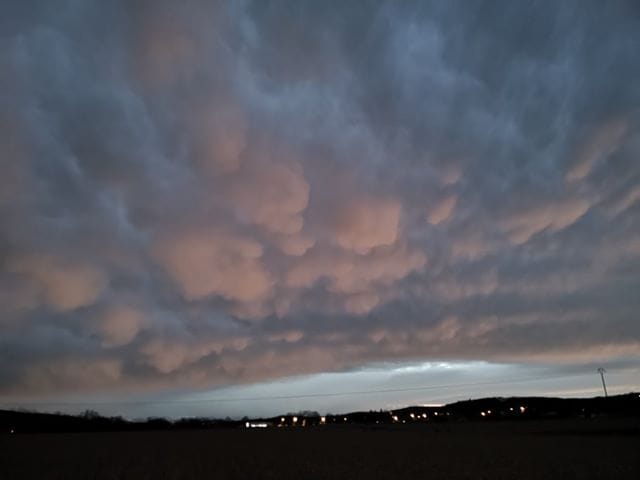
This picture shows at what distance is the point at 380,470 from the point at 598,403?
194 m

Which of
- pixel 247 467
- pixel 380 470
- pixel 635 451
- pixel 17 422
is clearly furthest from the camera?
pixel 17 422

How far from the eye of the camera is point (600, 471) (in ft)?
90.6

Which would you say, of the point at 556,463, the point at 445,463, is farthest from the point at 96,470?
the point at 556,463

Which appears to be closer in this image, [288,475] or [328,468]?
[288,475]

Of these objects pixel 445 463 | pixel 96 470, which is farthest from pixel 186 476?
pixel 445 463

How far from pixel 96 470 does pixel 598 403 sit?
20192 centimetres

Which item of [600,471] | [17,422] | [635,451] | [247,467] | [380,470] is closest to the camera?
[600,471]

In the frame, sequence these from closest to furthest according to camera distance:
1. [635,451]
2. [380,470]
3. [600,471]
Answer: [600,471], [380,470], [635,451]

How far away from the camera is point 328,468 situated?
102 ft

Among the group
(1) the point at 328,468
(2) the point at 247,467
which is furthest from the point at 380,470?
(2) the point at 247,467

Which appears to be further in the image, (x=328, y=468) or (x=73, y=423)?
(x=73, y=423)

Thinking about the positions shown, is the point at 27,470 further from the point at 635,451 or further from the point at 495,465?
the point at 635,451

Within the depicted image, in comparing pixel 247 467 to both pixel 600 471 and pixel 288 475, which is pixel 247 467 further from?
pixel 600 471

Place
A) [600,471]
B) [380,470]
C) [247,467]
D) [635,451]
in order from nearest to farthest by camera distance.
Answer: [600,471]
[380,470]
[247,467]
[635,451]
